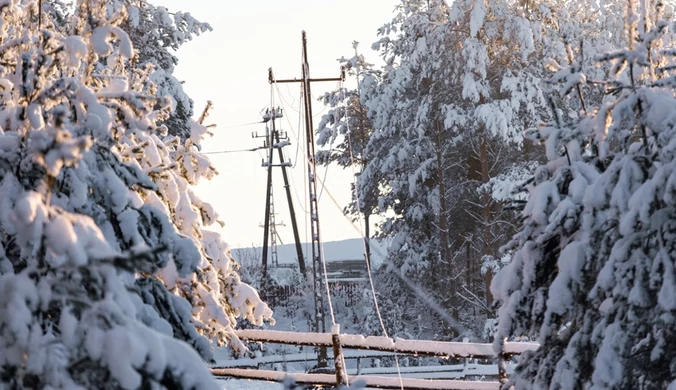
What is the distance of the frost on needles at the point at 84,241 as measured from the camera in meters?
3.68

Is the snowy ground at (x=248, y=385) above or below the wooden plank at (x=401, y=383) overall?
below

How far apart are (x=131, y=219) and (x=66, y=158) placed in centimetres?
114

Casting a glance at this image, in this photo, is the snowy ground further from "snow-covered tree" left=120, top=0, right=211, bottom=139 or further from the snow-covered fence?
"snow-covered tree" left=120, top=0, right=211, bottom=139

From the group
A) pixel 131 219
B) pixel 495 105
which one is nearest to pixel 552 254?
pixel 131 219

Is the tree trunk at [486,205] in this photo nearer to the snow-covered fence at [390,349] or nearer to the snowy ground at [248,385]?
the snowy ground at [248,385]

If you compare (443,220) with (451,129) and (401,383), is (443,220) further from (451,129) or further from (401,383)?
(401,383)

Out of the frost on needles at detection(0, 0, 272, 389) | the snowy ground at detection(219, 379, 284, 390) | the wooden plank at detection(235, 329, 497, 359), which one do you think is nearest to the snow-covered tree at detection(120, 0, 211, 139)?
the snowy ground at detection(219, 379, 284, 390)

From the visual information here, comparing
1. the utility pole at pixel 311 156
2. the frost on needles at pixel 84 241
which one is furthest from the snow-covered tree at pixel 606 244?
the utility pole at pixel 311 156

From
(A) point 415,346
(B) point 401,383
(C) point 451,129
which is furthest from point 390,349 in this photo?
(C) point 451,129

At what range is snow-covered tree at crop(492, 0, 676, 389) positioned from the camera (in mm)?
5238

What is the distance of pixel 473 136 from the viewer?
92.3ft

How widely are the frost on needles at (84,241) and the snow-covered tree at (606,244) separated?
6.90 feet

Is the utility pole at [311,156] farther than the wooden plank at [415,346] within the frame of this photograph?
Yes

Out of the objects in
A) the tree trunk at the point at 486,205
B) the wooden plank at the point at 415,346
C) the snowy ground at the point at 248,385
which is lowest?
the snowy ground at the point at 248,385
